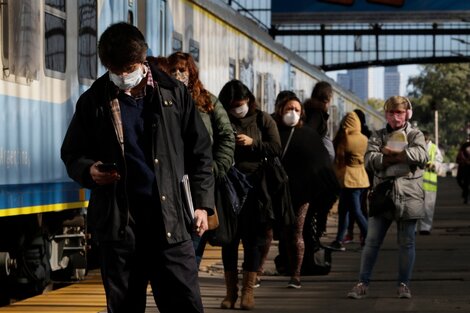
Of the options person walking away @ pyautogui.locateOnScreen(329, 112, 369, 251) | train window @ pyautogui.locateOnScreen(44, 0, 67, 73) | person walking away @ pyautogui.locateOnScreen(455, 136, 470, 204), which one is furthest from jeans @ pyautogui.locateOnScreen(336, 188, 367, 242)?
person walking away @ pyautogui.locateOnScreen(455, 136, 470, 204)

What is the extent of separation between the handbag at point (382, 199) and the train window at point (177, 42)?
4.54 meters

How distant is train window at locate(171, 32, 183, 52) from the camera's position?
16.6m

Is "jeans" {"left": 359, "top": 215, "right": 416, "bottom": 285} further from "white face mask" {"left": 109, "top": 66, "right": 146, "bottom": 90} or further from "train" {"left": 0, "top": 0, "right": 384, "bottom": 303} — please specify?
"white face mask" {"left": 109, "top": 66, "right": 146, "bottom": 90}

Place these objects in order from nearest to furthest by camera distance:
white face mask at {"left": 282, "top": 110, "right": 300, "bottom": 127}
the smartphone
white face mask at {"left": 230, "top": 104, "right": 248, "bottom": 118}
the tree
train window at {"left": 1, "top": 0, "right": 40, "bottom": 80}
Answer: the smartphone, train window at {"left": 1, "top": 0, "right": 40, "bottom": 80}, white face mask at {"left": 230, "top": 104, "right": 248, "bottom": 118}, white face mask at {"left": 282, "top": 110, "right": 300, "bottom": 127}, the tree

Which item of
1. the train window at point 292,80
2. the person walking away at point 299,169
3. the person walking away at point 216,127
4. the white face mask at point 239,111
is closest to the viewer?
the person walking away at point 216,127

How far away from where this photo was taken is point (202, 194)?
7.30 metres

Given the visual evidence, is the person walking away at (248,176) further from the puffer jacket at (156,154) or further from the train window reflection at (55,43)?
the puffer jacket at (156,154)

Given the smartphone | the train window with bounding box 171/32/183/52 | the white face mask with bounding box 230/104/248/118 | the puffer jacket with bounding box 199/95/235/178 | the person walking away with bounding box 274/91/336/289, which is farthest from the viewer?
the train window with bounding box 171/32/183/52

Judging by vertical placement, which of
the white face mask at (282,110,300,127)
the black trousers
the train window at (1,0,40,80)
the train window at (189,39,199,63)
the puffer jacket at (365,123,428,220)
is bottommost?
the black trousers

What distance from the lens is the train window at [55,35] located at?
12062 mm

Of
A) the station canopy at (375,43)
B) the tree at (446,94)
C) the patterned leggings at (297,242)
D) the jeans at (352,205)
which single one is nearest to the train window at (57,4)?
the patterned leggings at (297,242)

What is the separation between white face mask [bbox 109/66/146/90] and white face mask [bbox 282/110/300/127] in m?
6.44

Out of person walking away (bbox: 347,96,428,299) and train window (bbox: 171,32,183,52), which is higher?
train window (bbox: 171,32,183,52)

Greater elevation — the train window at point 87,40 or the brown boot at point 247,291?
the train window at point 87,40
